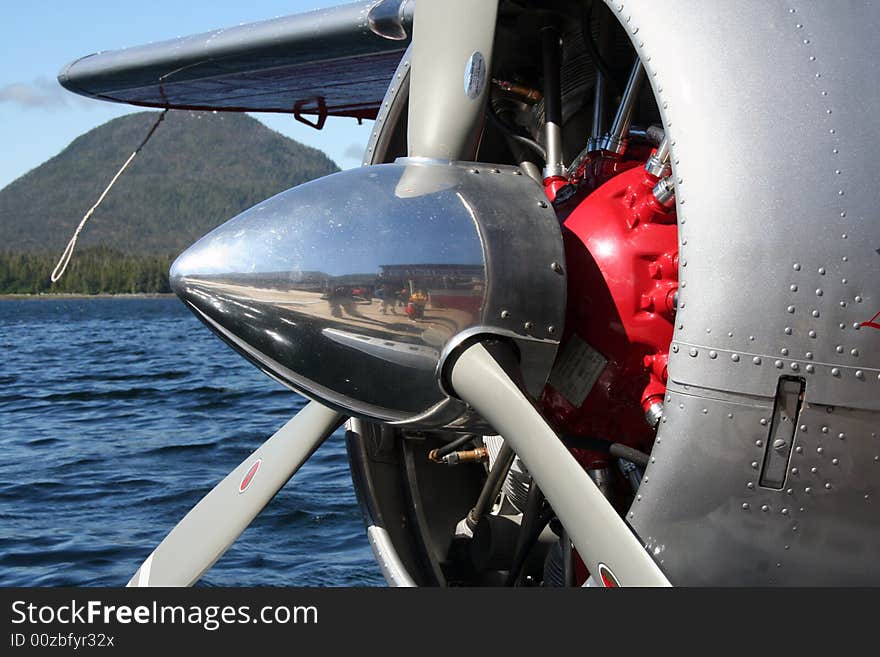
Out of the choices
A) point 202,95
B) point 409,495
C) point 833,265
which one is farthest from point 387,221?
point 202,95

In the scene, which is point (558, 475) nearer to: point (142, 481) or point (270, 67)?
point (270, 67)

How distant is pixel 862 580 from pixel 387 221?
A: 1.72 metres

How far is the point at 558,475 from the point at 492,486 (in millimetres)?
1762

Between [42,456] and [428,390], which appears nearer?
[428,390]

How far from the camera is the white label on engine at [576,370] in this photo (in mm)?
3787

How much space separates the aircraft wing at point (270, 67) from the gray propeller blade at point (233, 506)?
2311 mm

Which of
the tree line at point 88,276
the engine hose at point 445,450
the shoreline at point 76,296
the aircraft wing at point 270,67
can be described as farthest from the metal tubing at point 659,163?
the shoreline at point 76,296

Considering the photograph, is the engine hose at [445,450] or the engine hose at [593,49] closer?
the engine hose at [593,49]

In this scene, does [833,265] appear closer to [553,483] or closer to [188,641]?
[553,483]

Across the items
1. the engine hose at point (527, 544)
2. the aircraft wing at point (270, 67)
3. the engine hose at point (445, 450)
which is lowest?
the engine hose at point (527, 544)

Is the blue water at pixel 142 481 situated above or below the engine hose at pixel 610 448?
below

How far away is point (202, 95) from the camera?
29.1 feet

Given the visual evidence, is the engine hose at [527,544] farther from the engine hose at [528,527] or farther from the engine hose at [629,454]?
the engine hose at [629,454]

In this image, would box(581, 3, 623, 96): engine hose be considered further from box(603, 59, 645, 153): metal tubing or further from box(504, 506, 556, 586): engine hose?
box(504, 506, 556, 586): engine hose
